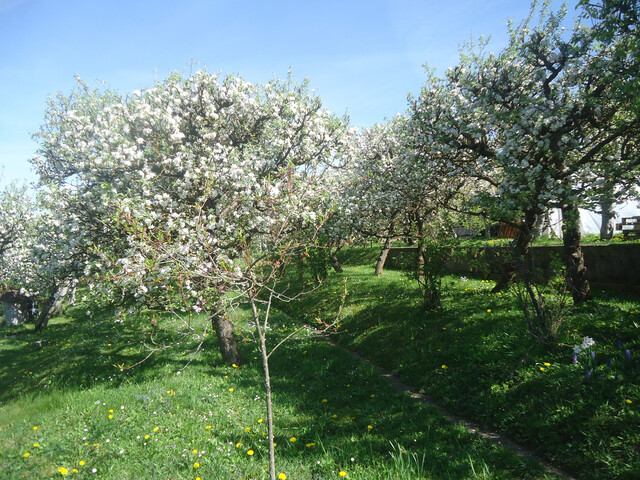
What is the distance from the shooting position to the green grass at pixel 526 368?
4.74 meters

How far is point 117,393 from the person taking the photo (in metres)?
7.43

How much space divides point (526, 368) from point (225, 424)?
5655mm

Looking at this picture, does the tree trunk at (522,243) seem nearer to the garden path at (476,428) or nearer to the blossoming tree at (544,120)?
the blossoming tree at (544,120)

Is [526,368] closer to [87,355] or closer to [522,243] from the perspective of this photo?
[522,243]

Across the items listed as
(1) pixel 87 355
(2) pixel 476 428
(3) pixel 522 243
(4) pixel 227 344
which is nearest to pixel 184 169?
(4) pixel 227 344

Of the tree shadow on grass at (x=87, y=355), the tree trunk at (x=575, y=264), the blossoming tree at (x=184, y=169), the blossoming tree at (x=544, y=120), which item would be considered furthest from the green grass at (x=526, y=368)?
the tree shadow on grass at (x=87, y=355)

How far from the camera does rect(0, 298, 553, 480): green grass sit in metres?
4.80

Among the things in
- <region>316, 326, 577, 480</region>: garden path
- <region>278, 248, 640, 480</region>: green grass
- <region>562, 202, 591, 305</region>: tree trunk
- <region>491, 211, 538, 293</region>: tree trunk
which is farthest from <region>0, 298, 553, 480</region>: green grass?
<region>562, 202, 591, 305</region>: tree trunk

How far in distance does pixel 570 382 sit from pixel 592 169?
5.86 meters

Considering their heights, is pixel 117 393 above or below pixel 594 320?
below

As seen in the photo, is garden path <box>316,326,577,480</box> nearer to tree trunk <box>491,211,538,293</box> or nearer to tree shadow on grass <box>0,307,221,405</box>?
tree trunk <box>491,211,538,293</box>

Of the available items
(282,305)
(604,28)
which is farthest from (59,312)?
(604,28)

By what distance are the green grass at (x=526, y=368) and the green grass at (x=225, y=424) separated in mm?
625

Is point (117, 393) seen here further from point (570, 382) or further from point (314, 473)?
point (570, 382)
